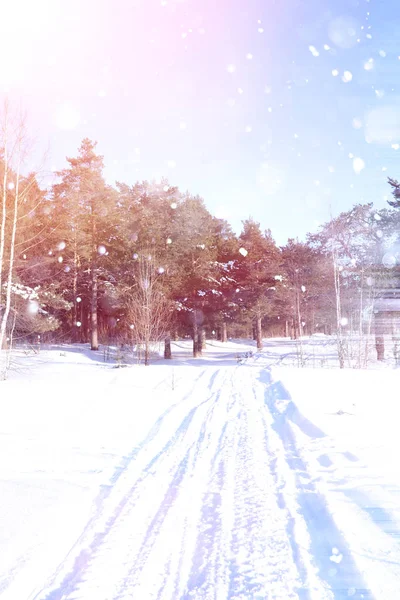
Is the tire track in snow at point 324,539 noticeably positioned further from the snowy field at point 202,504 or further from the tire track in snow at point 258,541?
the tire track in snow at point 258,541

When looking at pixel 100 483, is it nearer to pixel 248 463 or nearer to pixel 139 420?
pixel 248 463

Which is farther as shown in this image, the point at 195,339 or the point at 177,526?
the point at 195,339

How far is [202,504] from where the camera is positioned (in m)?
4.02

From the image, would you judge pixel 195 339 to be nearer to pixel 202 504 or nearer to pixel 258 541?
pixel 202 504

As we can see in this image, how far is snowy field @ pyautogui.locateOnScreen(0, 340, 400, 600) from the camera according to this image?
2.71m

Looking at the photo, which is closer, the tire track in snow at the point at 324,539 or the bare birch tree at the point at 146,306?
the tire track in snow at the point at 324,539

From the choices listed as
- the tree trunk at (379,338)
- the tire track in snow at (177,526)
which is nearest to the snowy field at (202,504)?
the tire track in snow at (177,526)

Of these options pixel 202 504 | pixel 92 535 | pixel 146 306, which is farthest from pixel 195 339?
pixel 92 535

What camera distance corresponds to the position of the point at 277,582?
8.75 ft

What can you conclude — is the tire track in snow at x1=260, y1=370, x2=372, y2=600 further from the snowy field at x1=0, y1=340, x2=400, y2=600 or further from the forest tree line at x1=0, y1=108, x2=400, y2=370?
the forest tree line at x1=0, y1=108, x2=400, y2=370

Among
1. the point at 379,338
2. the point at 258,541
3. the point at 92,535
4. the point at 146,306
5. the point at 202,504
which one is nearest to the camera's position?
the point at 258,541

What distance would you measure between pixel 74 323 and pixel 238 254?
1786 cm

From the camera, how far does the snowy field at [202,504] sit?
8.91 feet

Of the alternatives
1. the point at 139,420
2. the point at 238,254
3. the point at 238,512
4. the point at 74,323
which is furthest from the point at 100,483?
the point at 74,323
